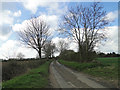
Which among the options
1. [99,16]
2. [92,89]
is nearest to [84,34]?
[99,16]

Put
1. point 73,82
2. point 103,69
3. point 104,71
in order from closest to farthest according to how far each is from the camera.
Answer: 1. point 73,82
2. point 104,71
3. point 103,69

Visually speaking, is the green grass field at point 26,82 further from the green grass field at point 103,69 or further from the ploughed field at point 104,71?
the green grass field at point 103,69

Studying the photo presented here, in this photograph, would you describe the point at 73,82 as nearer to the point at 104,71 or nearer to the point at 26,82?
the point at 26,82

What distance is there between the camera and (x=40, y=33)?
37250mm

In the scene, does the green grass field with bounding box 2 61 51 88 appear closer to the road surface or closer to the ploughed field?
the road surface

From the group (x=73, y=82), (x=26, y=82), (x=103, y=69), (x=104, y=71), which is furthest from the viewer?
(x=103, y=69)

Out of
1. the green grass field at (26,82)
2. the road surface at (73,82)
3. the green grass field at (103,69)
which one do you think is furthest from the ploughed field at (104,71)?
the green grass field at (26,82)

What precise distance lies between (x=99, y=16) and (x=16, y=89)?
2286 centimetres

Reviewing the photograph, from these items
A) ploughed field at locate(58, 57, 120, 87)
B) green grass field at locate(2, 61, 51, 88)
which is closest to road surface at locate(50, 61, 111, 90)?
green grass field at locate(2, 61, 51, 88)

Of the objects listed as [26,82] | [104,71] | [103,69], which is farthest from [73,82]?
[103,69]

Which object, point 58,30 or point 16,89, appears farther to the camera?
point 58,30

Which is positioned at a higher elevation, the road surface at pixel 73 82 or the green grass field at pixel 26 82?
the green grass field at pixel 26 82

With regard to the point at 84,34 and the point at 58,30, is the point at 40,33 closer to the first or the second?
the point at 58,30

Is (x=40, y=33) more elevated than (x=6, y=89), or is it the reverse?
(x=40, y=33)
